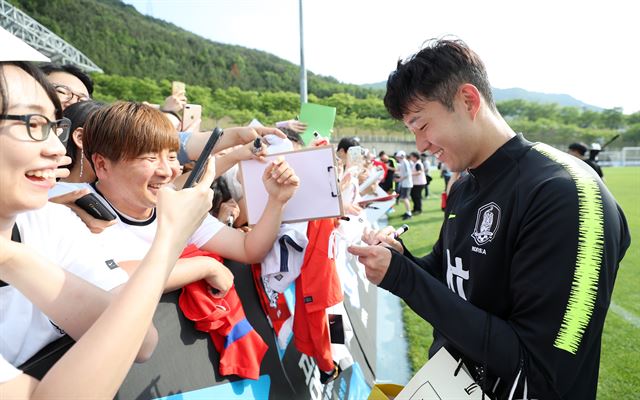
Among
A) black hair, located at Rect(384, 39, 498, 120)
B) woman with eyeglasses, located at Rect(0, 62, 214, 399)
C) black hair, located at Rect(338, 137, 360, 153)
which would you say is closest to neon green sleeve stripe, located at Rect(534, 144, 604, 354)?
black hair, located at Rect(384, 39, 498, 120)

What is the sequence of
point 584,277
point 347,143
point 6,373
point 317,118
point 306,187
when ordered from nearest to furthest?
point 6,373, point 584,277, point 306,187, point 317,118, point 347,143

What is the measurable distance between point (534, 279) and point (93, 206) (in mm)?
1501

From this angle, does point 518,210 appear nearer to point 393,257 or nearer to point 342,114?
point 393,257

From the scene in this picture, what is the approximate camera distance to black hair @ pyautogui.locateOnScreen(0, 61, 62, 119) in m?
0.90

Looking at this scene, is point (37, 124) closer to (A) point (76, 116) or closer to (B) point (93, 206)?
(B) point (93, 206)

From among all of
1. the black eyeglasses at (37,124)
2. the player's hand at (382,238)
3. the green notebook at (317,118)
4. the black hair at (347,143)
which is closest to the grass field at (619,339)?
the player's hand at (382,238)

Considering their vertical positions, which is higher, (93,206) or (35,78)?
(35,78)

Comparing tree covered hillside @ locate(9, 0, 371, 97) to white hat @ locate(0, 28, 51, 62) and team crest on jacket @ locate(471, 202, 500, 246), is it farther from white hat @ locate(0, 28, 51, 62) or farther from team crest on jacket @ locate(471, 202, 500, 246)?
team crest on jacket @ locate(471, 202, 500, 246)

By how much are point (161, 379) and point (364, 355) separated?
192 cm

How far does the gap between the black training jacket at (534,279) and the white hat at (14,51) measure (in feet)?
3.81

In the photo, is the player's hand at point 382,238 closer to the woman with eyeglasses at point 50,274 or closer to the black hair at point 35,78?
the woman with eyeglasses at point 50,274

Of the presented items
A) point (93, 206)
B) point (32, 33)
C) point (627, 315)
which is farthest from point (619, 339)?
point (32, 33)

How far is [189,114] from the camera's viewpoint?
359 centimetres

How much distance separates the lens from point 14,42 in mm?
961
